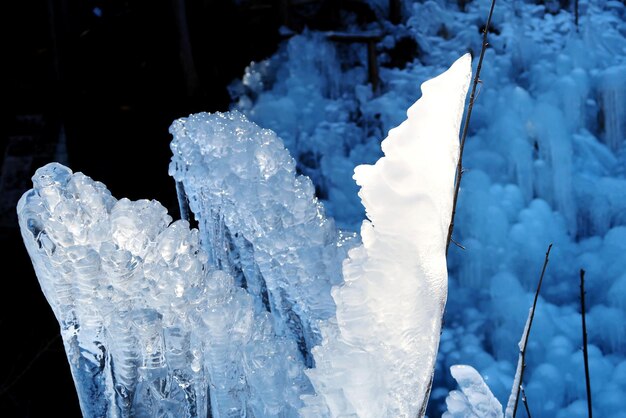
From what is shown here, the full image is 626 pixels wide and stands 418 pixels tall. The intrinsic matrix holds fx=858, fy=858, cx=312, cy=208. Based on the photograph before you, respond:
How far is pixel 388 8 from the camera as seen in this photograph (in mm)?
5496

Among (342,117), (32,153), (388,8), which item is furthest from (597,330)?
(32,153)

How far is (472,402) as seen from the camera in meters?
1.46

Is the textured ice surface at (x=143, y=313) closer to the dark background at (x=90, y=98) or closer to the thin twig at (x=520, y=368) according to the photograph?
the thin twig at (x=520, y=368)

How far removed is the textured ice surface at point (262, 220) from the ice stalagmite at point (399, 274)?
1.36 ft

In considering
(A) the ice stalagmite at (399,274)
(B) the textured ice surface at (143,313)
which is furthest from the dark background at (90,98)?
(A) the ice stalagmite at (399,274)

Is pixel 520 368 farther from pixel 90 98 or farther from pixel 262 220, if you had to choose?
pixel 90 98

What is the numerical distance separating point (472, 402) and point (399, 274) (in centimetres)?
49

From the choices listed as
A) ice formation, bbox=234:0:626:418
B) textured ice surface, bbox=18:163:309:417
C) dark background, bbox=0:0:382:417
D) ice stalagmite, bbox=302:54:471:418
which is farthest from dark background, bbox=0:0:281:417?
ice stalagmite, bbox=302:54:471:418

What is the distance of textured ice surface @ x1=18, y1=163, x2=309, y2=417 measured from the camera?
138 centimetres

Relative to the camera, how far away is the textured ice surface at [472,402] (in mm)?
1453

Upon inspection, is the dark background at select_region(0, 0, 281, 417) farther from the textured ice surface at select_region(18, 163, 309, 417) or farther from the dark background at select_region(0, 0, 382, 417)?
the textured ice surface at select_region(18, 163, 309, 417)

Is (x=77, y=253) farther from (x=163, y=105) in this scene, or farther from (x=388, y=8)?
(x=388, y=8)

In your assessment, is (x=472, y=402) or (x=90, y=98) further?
(x=90, y=98)

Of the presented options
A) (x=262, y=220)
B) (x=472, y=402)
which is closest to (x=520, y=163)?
(x=262, y=220)
